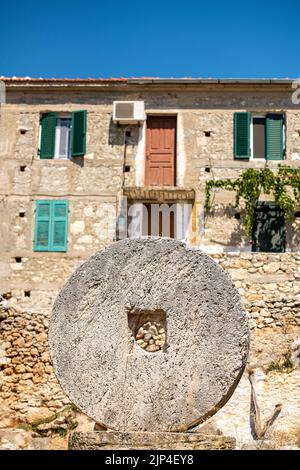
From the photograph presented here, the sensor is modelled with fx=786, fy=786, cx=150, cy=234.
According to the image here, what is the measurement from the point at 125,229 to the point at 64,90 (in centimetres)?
393

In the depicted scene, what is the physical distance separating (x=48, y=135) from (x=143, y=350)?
41.1 feet

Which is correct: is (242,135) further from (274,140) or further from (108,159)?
(108,159)

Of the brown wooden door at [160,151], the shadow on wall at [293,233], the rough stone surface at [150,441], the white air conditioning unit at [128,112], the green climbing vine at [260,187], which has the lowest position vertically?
the rough stone surface at [150,441]

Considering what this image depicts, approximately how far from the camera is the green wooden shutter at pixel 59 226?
18.3 metres

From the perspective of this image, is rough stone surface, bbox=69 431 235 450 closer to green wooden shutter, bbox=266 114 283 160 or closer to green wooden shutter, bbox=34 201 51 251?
green wooden shutter, bbox=34 201 51 251

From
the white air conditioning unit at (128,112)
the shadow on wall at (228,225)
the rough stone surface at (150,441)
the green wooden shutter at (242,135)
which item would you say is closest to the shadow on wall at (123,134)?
the white air conditioning unit at (128,112)

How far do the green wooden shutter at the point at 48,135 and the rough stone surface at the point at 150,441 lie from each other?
13.0m

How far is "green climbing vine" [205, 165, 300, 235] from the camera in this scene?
18.5 m

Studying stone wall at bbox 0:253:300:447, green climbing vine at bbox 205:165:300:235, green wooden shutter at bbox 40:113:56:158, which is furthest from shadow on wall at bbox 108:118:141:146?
stone wall at bbox 0:253:300:447

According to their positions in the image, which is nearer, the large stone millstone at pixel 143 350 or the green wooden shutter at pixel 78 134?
the large stone millstone at pixel 143 350

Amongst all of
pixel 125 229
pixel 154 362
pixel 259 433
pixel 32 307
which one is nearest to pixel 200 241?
pixel 125 229

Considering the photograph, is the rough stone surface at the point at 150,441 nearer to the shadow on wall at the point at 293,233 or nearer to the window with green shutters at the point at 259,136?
the shadow on wall at the point at 293,233

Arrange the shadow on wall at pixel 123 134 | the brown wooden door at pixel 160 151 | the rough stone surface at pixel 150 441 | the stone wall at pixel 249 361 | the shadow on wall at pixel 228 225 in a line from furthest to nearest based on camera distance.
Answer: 1. the shadow on wall at pixel 123 134
2. the brown wooden door at pixel 160 151
3. the shadow on wall at pixel 228 225
4. the stone wall at pixel 249 361
5. the rough stone surface at pixel 150 441

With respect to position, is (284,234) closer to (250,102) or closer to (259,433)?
(250,102)
